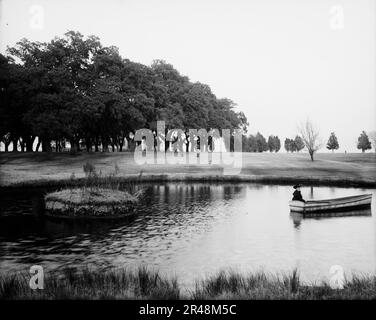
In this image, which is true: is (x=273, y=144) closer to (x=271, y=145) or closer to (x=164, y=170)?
(x=271, y=145)

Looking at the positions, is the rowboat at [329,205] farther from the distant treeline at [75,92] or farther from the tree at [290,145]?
the tree at [290,145]

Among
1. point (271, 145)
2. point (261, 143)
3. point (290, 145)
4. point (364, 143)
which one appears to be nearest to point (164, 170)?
point (364, 143)

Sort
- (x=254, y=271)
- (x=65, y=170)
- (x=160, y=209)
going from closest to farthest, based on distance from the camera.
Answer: (x=254, y=271), (x=160, y=209), (x=65, y=170)

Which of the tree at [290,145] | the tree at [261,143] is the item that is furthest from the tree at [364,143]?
the tree at [261,143]

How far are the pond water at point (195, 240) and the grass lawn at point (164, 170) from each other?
17.5 m

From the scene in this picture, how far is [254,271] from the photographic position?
17.2 m

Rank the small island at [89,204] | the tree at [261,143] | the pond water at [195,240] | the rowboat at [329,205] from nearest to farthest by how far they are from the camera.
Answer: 1. the pond water at [195,240]
2. the small island at [89,204]
3. the rowboat at [329,205]
4. the tree at [261,143]

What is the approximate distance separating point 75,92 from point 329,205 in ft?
146

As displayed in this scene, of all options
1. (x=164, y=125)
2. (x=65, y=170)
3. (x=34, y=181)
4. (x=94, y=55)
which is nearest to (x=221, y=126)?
(x=164, y=125)

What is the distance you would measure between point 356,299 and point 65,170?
169 ft

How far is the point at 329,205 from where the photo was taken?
31.5 meters

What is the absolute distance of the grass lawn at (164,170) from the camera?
171ft
